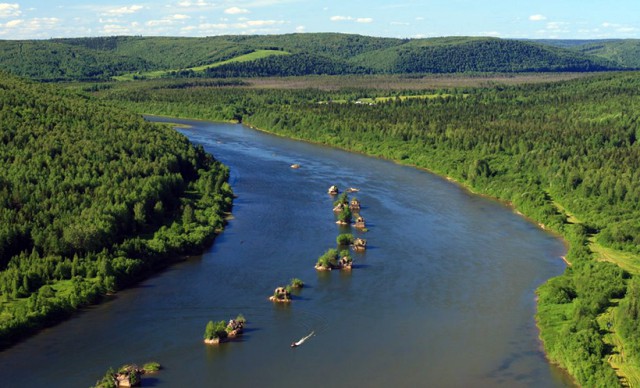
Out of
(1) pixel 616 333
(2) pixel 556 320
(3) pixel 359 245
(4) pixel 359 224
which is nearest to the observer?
(1) pixel 616 333

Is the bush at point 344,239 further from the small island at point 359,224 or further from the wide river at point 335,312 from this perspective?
the small island at point 359,224

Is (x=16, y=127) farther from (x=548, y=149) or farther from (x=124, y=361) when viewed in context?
(x=548, y=149)

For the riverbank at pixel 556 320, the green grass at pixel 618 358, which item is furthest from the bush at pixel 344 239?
the green grass at pixel 618 358

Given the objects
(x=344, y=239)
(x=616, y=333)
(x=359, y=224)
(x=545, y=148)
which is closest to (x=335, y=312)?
(x=344, y=239)

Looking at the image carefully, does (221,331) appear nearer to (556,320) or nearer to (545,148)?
(556,320)

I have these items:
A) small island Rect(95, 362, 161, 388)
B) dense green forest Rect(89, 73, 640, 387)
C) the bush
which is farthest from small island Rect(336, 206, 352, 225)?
small island Rect(95, 362, 161, 388)
